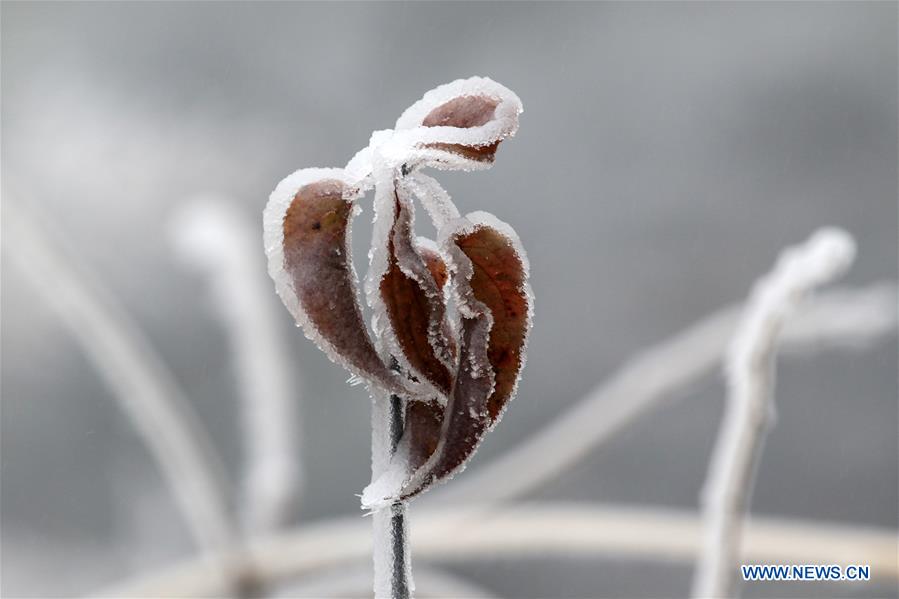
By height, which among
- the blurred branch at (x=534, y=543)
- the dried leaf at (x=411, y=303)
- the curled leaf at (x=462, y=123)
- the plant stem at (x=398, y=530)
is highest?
the blurred branch at (x=534, y=543)

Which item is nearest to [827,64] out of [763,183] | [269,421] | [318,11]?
[763,183]

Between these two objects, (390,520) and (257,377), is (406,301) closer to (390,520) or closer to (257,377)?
(390,520)

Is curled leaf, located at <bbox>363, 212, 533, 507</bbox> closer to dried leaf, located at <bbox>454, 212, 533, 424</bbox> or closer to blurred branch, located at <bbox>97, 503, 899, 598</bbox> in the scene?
dried leaf, located at <bbox>454, 212, 533, 424</bbox>

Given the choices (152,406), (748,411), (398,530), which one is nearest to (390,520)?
(398,530)

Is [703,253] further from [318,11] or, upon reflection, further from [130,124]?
[130,124]

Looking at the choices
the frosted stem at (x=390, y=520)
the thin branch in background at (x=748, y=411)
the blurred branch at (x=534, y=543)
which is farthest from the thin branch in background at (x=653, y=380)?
the frosted stem at (x=390, y=520)

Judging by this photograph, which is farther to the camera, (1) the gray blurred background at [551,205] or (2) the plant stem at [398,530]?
(1) the gray blurred background at [551,205]

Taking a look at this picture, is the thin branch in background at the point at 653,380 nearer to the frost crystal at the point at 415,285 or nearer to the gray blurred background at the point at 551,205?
the gray blurred background at the point at 551,205

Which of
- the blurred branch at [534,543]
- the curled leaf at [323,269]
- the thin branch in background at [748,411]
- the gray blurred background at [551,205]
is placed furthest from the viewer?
the gray blurred background at [551,205]

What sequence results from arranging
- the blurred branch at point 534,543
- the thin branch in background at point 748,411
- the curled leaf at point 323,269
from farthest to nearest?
the blurred branch at point 534,543 < the thin branch in background at point 748,411 < the curled leaf at point 323,269
